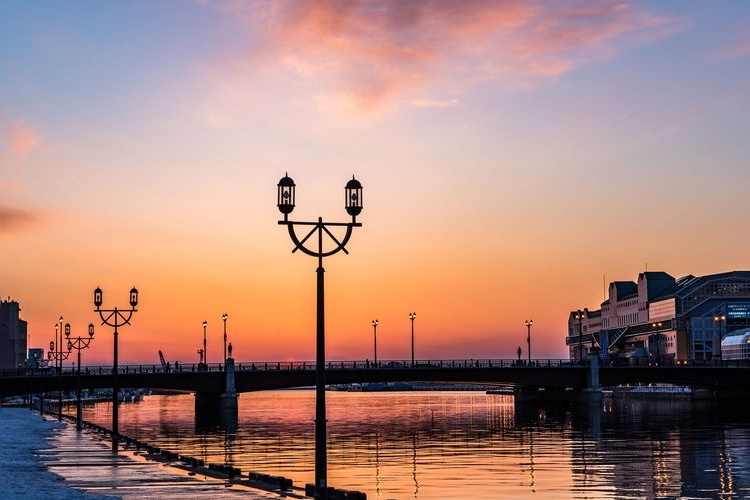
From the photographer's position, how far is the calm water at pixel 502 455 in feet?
180

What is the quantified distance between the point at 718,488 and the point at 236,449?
1834 inches

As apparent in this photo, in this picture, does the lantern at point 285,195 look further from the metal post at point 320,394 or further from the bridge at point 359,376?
the bridge at point 359,376

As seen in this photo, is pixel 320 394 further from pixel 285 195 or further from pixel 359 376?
pixel 359 376

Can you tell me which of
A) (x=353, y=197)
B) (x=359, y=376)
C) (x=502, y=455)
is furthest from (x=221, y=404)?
(x=353, y=197)

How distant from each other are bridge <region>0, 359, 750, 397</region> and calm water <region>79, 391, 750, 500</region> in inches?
701

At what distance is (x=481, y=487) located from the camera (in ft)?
182

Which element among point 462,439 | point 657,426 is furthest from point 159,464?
point 657,426

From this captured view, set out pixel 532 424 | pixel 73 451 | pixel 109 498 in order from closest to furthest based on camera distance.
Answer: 1. pixel 109 498
2. pixel 73 451
3. pixel 532 424

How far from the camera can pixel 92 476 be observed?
171 feet

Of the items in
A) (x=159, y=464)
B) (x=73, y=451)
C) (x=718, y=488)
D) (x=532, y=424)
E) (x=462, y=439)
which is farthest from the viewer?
(x=532, y=424)

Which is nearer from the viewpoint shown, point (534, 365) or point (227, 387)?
point (227, 387)

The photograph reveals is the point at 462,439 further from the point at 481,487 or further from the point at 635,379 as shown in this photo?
the point at 635,379

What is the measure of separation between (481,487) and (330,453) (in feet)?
105

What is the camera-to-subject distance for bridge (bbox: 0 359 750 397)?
155 m
